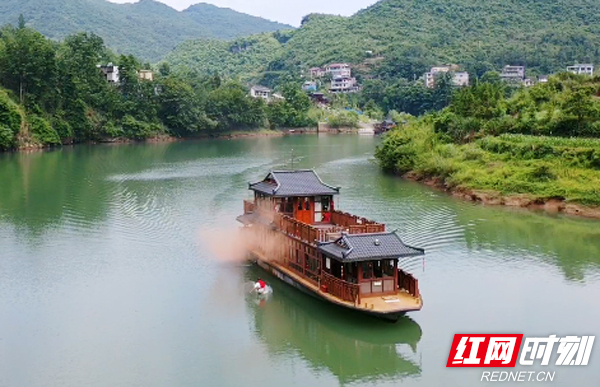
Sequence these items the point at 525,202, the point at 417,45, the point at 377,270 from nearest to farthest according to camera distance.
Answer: the point at 377,270, the point at 525,202, the point at 417,45

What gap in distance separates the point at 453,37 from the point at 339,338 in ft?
440

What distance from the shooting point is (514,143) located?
42.7 meters

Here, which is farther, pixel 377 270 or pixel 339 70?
pixel 339 70

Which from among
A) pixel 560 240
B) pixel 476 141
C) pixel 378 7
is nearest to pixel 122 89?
pixel 476 141

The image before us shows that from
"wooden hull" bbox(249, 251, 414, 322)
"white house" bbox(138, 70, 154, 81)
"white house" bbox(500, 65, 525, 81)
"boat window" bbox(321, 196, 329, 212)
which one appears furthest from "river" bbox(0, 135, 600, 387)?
"white house" bbox(500, 65, 525, 81)

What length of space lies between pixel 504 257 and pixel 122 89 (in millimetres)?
65035

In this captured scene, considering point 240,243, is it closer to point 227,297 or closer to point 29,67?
point 227,297

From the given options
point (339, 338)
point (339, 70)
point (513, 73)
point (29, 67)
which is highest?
point (339, 70)

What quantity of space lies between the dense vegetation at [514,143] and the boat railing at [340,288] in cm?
1949

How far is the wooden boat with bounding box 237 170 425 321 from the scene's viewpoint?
64.5 ft

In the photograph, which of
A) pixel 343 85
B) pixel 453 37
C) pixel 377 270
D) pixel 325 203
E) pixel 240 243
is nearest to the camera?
pixel 377 270

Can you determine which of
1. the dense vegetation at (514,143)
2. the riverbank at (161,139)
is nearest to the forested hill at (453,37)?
the riverbank at (161,139)

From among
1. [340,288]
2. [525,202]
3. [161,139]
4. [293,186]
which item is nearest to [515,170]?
[525,202]

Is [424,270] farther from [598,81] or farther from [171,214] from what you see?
[598,81]
